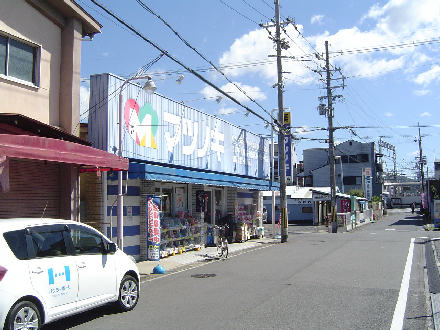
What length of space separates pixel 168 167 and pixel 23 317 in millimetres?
9815

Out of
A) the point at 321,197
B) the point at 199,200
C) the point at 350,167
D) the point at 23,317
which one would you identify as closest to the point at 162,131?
the point at 199,200

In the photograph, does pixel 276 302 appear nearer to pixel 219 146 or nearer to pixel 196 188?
pixel 196 188

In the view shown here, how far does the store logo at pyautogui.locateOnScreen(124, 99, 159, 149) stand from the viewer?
46.5 feet

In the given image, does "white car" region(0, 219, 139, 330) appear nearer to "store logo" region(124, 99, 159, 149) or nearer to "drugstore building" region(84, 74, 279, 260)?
"drugstore building" region(84, 74, 279, 260)

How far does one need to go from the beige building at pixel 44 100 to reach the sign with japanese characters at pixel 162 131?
3.11 feet

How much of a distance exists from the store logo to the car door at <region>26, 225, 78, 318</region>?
24.6 feet

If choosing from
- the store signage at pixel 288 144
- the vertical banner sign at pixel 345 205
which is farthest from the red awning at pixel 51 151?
the vertical banner sign at pixel 345 205

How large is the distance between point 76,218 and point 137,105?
4518 millimetres

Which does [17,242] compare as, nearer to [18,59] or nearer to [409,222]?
[18,59]

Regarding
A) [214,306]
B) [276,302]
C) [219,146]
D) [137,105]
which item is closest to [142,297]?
[214,306]

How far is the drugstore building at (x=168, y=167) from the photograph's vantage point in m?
13.5

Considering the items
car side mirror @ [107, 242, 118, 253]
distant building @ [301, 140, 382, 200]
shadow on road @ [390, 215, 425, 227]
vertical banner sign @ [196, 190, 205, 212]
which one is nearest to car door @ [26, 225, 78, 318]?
car side mirror @ [107, 242, 118, 253]

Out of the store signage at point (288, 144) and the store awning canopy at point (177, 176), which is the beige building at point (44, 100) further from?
the store signage at point (288, 144)

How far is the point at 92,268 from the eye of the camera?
726cm
